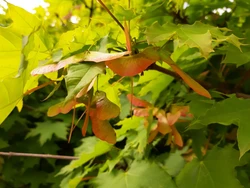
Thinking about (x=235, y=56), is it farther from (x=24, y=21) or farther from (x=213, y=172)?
(x=24, y=21)

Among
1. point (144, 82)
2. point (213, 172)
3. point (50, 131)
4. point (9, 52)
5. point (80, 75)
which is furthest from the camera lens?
point (50, 131)

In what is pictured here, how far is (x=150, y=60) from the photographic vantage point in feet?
1.51

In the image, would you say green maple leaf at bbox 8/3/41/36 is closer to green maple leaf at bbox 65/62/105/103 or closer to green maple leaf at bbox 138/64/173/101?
green maple leaf at bbox 65/62/105/103

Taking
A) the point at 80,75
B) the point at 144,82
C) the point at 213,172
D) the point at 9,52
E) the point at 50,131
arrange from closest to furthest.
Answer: the point at 80,75 → the point at 9,52 → the point at 213,172 → the point at 144,82 → the point at 50,131

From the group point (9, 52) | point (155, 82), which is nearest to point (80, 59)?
point (9, 52)

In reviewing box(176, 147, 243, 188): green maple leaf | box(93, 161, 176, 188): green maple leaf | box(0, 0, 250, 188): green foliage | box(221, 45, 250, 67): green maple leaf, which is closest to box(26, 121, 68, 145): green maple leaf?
box(0, 0, 250, 188): green foliage

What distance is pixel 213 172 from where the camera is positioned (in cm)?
67

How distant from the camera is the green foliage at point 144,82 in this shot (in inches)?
18.8

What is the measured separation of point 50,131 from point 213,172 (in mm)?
732

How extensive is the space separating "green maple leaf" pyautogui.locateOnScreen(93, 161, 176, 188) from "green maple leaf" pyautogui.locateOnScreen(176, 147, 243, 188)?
0.03m

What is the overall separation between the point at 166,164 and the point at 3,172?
0.69m

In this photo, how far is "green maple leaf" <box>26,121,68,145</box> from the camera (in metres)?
1.28

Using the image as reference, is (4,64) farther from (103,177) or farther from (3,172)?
(3,172)

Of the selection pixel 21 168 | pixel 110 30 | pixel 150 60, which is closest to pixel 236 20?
pixel 110 30
